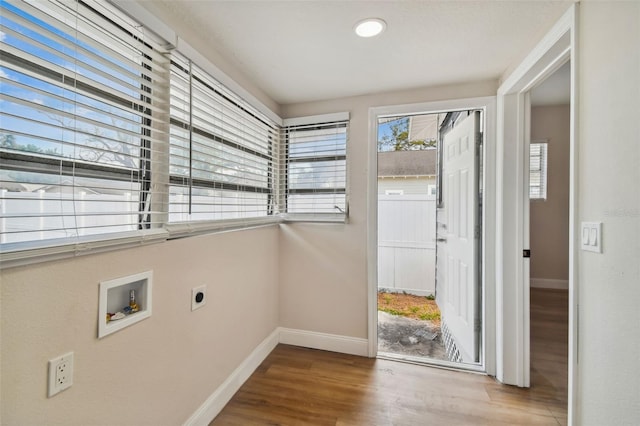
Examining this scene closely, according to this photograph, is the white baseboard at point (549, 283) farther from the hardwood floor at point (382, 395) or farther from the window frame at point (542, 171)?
the hardwood floor at point (382, 395)

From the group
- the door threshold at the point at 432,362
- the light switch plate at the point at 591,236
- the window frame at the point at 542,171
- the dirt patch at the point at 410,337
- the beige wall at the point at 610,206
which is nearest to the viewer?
the beige wall at the point at 610,206

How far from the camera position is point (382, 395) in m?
1.80

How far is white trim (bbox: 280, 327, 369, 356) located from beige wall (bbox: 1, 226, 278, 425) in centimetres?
52

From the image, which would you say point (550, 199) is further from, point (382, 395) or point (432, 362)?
point (382, 395)

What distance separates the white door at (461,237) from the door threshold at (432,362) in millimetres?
95

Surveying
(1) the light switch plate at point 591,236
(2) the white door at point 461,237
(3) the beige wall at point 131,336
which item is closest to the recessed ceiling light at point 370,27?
(2) the white door at point 461,237

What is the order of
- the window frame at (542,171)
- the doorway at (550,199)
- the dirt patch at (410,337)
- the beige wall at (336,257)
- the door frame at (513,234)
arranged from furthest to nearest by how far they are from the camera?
the window frame at (542,171), the doorway at (550,199), the dirt patch at (410,337), the beige wall at (336,257), the door frame at (513,234)

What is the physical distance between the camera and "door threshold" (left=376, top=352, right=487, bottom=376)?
207 centimetres

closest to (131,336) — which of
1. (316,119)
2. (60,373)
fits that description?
(60,373)

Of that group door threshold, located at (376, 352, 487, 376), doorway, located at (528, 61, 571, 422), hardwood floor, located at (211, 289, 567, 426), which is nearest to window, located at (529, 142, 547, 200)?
doorway, located at (528, 61, 571, 422)

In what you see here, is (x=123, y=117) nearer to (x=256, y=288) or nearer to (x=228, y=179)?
(x=228, y=179)

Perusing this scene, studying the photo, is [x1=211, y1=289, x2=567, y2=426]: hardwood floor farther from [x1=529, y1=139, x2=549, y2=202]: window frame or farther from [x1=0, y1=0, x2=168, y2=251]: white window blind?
[x1=529, y1=139, x2=549, y2=202]: window frame

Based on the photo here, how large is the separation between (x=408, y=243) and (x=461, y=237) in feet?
5.45

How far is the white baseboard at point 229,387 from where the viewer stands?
4.95ft
